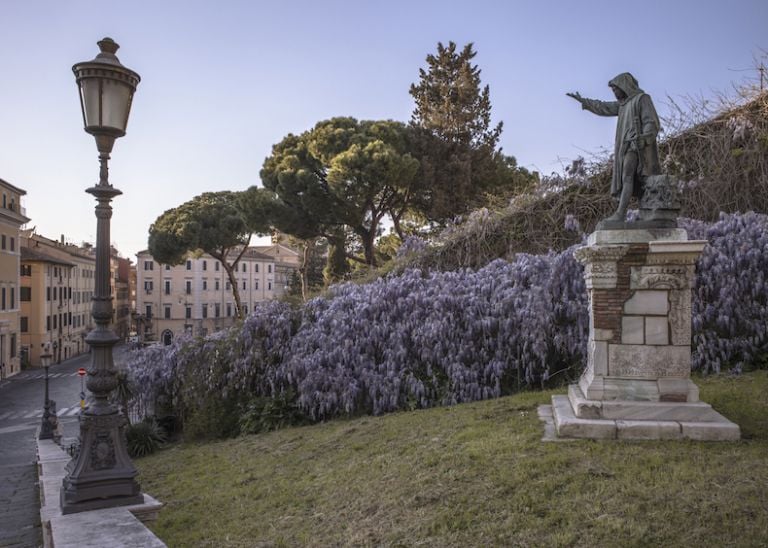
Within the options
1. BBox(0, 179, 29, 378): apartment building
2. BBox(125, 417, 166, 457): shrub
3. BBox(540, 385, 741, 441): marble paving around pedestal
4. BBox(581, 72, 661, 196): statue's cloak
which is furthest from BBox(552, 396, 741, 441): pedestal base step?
BBox(0, 179, 29, 378): apartment building

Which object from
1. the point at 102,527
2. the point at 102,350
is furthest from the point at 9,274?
the point at 102,527

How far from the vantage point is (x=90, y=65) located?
530 cm

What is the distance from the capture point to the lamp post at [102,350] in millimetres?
5012

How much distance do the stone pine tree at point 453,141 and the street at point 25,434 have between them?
49.9ft

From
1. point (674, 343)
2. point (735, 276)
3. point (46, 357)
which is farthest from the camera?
point (46, 357)

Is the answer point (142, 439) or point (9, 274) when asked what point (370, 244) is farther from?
point (9, 274)

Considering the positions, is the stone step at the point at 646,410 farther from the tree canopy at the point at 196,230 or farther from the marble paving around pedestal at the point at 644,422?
the tree canopy at the point at 196,230

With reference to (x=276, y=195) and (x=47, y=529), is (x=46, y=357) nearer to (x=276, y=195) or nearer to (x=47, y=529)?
(x=276, y=195)

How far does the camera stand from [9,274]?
42.0 metres

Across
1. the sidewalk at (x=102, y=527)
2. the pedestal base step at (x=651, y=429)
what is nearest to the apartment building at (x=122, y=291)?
the sidewalk at (x=102, y=527)

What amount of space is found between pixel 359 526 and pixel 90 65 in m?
4.53

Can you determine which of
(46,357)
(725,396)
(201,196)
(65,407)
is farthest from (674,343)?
(201,196)

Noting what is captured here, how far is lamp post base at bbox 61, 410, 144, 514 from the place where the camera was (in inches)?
194

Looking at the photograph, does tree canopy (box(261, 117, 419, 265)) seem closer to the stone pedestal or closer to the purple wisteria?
the purple wisteria
